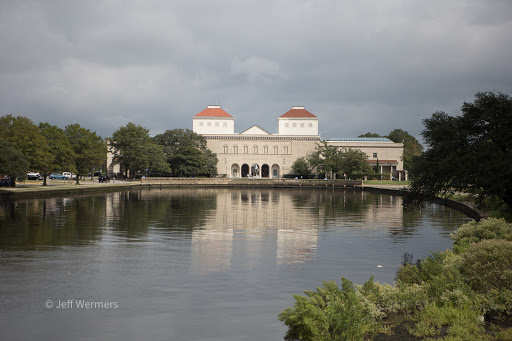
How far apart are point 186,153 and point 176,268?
2783 inches

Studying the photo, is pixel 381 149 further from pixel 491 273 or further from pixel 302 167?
pixel 491 273

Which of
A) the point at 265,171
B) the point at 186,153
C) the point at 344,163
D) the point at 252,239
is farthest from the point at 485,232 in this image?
the point at 265,171

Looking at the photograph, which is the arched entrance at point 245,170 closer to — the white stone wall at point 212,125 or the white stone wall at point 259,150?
the white stone wall at point 259,150

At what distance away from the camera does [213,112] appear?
10500cm

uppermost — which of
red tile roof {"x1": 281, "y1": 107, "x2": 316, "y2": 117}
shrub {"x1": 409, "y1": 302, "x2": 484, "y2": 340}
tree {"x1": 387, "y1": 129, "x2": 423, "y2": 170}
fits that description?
red tile roof {"x1": 281, "y1": 107, "x2": 316, "y2": 117}

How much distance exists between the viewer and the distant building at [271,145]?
102 m

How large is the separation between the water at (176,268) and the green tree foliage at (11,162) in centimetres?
1316

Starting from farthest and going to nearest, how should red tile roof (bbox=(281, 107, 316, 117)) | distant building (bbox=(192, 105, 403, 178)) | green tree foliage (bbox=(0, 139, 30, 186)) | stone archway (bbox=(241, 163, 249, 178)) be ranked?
stone archway (bbox=(241, 163, 249, 178)) < red tile roof (bbox=(281, 107, 316, 117)) < distant building (bbox=(192, 105, 403, 178)) < green tree foliage (bbox=(0, 139, 30, 186))

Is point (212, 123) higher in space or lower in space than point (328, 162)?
higher

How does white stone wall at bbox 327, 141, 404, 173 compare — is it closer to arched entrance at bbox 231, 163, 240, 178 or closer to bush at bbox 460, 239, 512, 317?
arched entrance at bbox 231, 163, 240, 178

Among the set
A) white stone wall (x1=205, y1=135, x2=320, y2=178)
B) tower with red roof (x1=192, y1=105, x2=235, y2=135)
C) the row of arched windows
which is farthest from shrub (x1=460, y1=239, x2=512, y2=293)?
tower with red roof (x1=192, y1=105, x2=235, y2=135)

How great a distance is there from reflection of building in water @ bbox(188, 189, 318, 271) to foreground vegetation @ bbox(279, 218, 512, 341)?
239 inches

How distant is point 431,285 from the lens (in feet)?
30.7

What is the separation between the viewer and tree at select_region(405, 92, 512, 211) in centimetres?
1842
